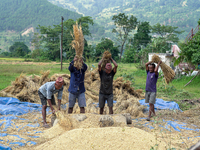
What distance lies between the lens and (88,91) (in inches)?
307

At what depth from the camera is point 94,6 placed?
198375 millimetres

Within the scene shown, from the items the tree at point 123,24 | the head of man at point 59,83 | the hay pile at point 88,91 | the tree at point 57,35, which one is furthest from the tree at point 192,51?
the tree at point 123,24

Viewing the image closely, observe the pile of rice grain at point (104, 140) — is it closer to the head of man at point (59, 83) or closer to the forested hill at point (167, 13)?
the head of man at point (59, 83)

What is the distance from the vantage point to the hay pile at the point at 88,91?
6.02m

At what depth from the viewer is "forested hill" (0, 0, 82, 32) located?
109312 mm

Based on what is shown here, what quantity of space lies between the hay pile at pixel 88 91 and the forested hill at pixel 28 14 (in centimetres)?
10620

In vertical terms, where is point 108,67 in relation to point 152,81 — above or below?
above

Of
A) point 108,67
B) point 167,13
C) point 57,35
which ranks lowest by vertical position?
point 108,67

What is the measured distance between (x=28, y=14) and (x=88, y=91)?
124 metres

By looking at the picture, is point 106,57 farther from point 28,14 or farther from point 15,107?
point 28,14

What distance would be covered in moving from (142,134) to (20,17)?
127147 millimetres

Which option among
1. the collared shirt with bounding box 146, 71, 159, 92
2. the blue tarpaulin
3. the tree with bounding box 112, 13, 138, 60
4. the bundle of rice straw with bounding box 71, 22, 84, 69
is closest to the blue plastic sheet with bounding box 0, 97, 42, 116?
the blue tarpaulin

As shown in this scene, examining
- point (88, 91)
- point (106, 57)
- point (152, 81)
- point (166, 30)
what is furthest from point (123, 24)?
point (106, 57)

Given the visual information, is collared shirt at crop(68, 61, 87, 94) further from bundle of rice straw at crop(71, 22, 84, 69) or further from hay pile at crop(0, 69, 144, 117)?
hay pile at crop(0, 69, 144, 117)
